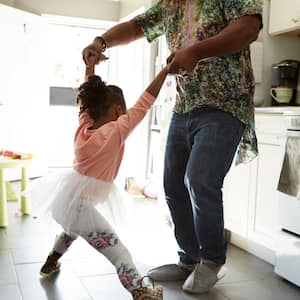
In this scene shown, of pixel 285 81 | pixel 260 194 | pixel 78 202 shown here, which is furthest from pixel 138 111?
pixel 285 81

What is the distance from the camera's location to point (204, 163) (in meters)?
1.51

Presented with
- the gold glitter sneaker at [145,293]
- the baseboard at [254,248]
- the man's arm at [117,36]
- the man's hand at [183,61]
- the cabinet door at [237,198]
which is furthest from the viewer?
the cabinet door at [237,198]

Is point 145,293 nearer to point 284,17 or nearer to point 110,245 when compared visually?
point 110,245

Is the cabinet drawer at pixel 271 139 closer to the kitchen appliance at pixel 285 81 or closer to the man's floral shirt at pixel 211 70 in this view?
the man's floral shirt at pixel 211 70

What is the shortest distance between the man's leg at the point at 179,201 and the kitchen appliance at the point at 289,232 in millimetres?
392

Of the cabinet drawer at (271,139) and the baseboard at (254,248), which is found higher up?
the cabinet drawer at (271,139)

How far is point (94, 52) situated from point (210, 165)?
1.99ft

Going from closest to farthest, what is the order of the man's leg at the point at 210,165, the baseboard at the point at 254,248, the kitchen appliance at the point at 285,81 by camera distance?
the man's leg at the point at 210,165, the baseboard at the point at 254,248, the kitchen appliance at the point at 285,81

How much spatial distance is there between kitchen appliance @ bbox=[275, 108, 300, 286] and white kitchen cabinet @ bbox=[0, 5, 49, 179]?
10.5 ft

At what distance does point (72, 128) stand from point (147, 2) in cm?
252

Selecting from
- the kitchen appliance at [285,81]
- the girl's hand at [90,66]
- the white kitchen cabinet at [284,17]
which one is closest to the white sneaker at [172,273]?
the girl's hand at [90,66]

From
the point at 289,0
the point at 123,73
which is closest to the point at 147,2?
the point at 123,73

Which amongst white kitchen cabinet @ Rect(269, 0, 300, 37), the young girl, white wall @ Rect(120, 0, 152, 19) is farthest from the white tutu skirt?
white wall @ Rect(120, 0, 152, 19)

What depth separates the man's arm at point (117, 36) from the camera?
1.63m
